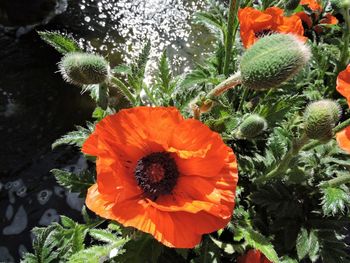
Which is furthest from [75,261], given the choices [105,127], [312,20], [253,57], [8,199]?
[312,20]

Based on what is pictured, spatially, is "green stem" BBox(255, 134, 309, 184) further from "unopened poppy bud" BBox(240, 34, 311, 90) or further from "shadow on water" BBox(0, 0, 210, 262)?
"shadow on water" BBox(0, 0, 210, 262)

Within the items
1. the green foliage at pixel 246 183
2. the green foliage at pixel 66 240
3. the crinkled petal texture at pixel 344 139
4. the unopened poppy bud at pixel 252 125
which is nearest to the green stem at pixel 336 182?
the green foliage at pixel 246 183

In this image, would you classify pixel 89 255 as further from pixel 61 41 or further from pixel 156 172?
pixel 61 41

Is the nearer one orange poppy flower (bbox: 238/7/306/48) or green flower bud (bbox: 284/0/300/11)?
orange poppy flower (bbox: 238/7/306/48)

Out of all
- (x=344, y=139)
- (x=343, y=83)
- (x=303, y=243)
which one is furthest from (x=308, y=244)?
(x=343, y=83)

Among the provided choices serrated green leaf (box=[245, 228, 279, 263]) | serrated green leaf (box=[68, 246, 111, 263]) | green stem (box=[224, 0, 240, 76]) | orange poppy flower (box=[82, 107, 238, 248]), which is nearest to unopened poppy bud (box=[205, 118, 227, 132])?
orange poppy flower (box=[82, 107, 238, 248])

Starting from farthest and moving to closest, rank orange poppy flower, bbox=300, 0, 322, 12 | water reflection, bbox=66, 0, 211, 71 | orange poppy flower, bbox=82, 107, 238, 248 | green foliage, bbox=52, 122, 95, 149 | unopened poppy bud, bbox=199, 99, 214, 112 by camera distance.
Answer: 1. water reflection, bbox=66, 0, 211, 71
2. orange poppy flower, bbox=300, 0, 322, 12
3. green foliage, bbox=52, 122, 95, 149
4. unopened poppy bud, bbox=199, 99, 214, 112
5. orange poppy flower, bbox=82, 107, 238, 248

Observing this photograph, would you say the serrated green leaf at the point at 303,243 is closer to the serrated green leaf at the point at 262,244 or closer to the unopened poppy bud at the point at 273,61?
the serrated green leaf at the point at 262,244
